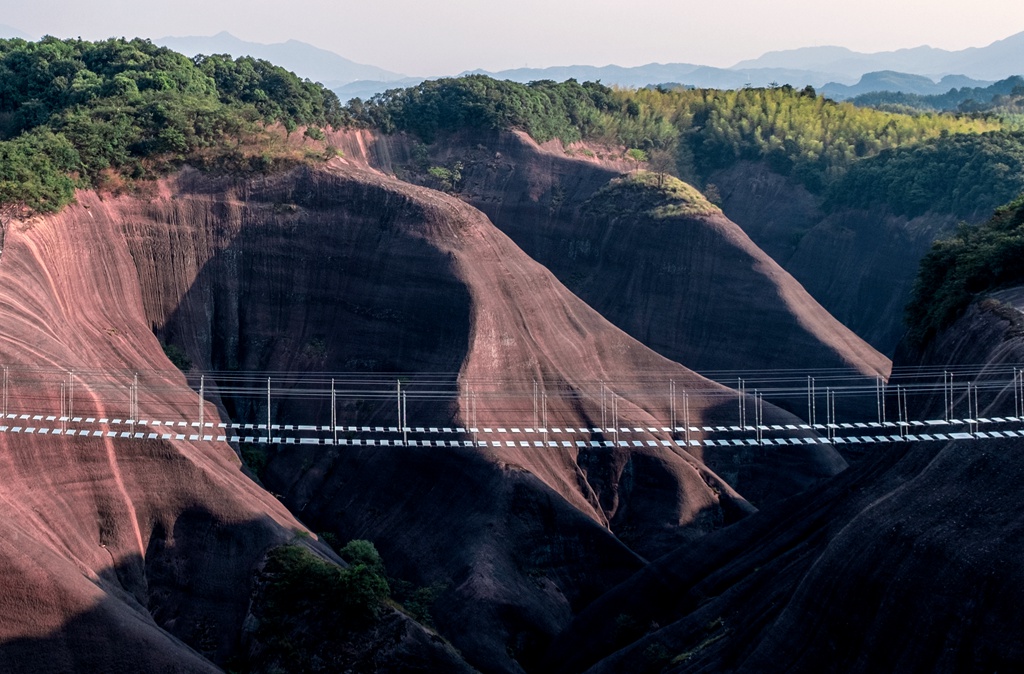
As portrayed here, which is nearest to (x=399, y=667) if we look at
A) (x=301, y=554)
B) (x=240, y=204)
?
(x=301, y=554)

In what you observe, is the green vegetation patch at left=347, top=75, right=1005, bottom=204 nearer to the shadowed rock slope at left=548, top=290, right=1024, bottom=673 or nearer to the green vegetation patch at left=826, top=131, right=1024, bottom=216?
the green vegetation patch at left=826, top=131, right=1024, bottom=216

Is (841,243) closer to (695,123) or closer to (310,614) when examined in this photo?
(695,123)

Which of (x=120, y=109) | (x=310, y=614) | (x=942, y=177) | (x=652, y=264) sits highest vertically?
(x=120, y=109)

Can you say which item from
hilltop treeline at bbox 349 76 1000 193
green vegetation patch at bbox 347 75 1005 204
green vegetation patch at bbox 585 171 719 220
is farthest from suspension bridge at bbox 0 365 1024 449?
hilltop treeline at bbox 349 76 1000 193

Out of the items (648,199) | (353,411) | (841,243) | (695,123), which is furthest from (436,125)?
(353,411)

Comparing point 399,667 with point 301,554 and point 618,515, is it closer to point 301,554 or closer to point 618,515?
point 301,554

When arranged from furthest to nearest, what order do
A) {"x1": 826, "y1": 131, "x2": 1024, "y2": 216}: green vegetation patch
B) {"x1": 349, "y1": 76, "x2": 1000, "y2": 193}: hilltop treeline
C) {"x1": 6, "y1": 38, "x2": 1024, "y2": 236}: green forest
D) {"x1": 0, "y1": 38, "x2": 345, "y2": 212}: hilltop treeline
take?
{"x1": 349, "y1": 76, "x2": 1000, "y2": 193}: hilltop treeline → {"x1": 826, "y1": 131, "x2": 1024, "y2": 216}: green vegetation patch → {"x1": 6, "y1": 38, "x2": 1024, "y2": 236}: green forest → {"x1": 0, "y1": 38, "x2": 345, "y2": 212}: hilltop treeline

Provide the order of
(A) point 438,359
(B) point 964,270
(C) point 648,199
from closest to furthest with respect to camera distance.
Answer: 1. (B) point 964,270
2. (A) point 438,359
3. (C) point 648,199

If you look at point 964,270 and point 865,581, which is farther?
point 964,270
